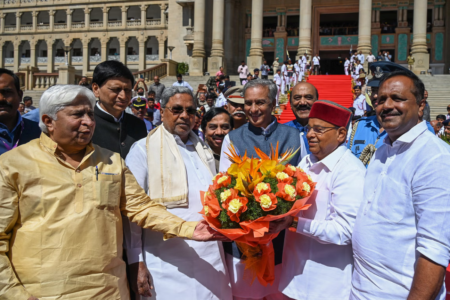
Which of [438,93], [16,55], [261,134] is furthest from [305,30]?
[16,55]

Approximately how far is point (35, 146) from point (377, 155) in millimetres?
2137

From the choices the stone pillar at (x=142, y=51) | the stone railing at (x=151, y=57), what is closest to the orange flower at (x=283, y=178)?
the stone pillar at (x=142, y=51)

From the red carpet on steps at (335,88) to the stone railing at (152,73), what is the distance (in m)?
8.91

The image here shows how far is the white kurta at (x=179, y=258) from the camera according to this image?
2.77 m

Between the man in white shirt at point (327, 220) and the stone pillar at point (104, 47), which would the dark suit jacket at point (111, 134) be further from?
the stone pillar at point (104, 47)

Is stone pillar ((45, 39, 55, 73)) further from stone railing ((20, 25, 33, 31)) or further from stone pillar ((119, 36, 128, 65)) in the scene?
stone pillar ((119, 36, 128, 65))

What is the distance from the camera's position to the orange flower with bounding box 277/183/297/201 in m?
2.43

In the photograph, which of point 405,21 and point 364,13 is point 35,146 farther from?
point 405,21

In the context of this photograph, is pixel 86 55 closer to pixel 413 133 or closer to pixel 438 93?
pixel 438 93

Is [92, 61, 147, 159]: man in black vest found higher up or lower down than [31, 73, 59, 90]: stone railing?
lower down

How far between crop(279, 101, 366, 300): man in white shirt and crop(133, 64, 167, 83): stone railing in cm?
2044

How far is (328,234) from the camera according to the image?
2520 mm

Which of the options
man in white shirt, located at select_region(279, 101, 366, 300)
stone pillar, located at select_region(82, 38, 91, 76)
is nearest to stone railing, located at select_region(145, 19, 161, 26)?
stone pillar, located at select_region(82, 38, 91, 76)

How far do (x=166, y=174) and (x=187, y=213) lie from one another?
1.08 feet
